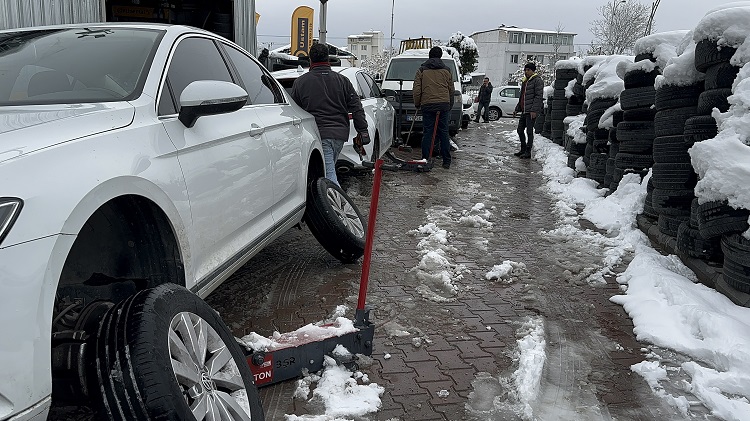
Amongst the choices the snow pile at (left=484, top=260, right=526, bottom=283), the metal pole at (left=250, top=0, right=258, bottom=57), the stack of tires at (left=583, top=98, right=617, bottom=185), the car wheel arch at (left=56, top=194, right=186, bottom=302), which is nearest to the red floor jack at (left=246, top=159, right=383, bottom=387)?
the car wheel arch at (left=56, top=194, right=186, bottom=302)

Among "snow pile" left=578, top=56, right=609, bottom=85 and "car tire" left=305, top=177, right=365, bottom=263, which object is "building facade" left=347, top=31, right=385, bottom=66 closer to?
"snow pile" left=578, top=56, right=609, bottom=85

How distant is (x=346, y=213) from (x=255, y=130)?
1.68 m

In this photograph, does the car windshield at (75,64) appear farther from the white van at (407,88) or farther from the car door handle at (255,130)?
the white van at (407,88)

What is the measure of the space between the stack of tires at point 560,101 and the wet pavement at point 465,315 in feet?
20.5

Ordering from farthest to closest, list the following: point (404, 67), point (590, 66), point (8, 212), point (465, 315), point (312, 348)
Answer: point (404, 67) → point (590, 66) → point (465, 315) → point (312, 348) → point (8, 212)

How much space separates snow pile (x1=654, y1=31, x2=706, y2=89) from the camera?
5.20 metres

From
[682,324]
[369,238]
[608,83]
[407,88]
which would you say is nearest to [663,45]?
[608,83]

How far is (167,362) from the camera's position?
6.66 ft

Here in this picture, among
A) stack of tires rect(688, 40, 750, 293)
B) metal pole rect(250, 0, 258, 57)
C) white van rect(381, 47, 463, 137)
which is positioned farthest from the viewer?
white van rect(381, 47, 463, 137)

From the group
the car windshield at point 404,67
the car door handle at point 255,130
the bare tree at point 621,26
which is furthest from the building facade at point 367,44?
the car door handle at point 255,130

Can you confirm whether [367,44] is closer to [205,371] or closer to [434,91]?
[434,91]

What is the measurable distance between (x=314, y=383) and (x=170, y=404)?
1.38 m

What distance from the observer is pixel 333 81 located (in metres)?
6.13

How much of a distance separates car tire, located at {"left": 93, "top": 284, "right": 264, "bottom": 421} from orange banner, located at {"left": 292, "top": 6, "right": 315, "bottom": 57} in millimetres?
16941
